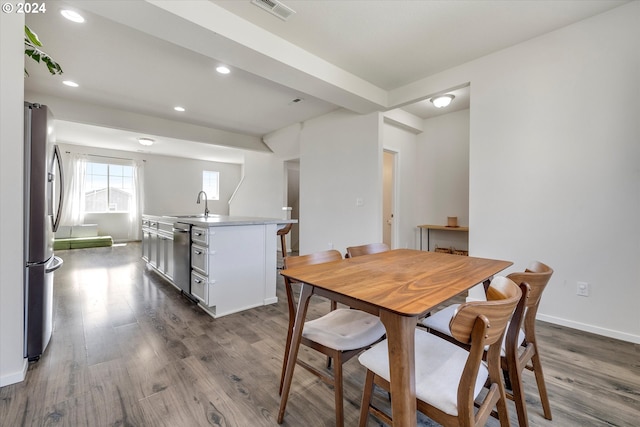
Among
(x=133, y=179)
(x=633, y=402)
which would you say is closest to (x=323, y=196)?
(x=633, y=402)

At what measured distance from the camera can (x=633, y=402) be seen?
153 cm

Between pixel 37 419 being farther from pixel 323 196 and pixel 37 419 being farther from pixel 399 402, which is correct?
pixel 323 196

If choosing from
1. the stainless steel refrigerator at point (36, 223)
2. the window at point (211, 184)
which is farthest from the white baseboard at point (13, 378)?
the window at point (211, 184)

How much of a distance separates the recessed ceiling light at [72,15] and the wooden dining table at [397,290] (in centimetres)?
269

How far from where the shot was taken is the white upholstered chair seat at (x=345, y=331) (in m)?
1.29

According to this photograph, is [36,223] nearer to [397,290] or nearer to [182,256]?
[182,256]

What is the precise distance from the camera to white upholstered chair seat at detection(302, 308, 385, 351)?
1.29 m

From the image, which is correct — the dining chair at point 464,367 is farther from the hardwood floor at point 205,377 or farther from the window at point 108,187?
the window at point 108,187

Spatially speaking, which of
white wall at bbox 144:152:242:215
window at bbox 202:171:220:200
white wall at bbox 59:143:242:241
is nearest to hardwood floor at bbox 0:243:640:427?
white wall at bbox 59:143:242:241

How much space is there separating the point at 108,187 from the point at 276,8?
311 inches

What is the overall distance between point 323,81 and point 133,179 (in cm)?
737

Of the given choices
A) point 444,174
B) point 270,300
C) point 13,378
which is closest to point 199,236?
point 270,300

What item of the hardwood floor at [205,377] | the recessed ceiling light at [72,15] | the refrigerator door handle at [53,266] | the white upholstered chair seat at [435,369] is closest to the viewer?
the white upholstered chair seat at [435,369]

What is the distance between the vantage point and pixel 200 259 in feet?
9.04
